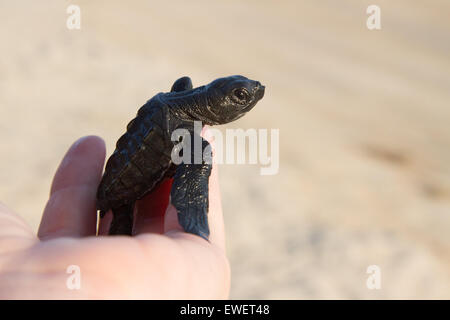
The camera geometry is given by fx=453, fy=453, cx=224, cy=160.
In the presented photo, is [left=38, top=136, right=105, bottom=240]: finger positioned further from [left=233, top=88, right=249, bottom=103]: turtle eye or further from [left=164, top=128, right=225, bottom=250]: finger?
[left=233, top=88, right=249, bottom=103]: turtle eye

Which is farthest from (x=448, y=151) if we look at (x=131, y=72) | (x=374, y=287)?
(x=131, y=72)

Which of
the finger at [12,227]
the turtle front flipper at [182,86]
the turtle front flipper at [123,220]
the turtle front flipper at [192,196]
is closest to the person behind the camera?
the finger at [12,227]

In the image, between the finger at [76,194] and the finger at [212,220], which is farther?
the finger at [76,194]

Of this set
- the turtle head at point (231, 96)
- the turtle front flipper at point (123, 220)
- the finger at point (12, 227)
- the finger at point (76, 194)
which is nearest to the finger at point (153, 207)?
A: the turtle front flipper at point (123, 220)

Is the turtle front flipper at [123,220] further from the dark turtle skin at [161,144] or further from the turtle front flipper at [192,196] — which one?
the turtle front flipper at [192,196]

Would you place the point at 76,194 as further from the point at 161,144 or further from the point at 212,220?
the point at 212,220

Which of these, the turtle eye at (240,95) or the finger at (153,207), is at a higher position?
the turtle eye at (240,95)

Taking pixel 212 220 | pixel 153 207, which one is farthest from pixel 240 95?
pixel 153 207
